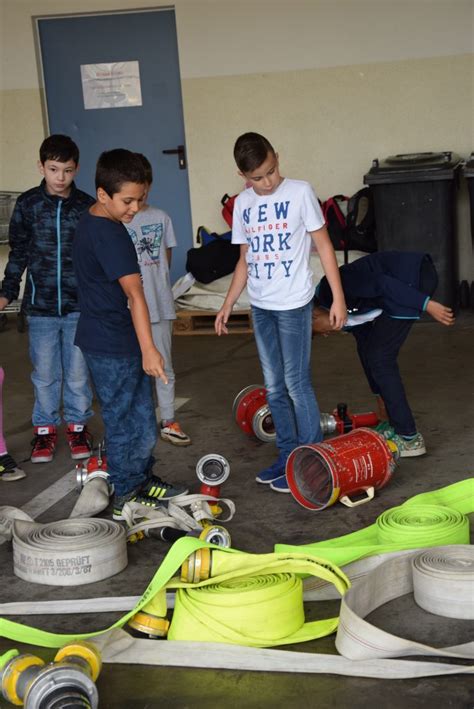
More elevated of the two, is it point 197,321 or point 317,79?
point 317,79

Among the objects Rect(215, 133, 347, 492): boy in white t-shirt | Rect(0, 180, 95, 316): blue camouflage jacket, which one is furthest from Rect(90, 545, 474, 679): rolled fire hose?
Rect(0, 180, 95, 316): blue camouflage jacket

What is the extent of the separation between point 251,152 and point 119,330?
949mm

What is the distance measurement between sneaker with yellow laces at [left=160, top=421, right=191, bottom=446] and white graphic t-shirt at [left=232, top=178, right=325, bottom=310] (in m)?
1.13

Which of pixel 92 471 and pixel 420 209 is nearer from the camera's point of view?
pixel 92 471

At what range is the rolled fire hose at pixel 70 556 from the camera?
3.31m

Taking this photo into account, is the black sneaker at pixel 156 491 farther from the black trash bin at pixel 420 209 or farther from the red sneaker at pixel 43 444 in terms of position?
the black trash bin at pixel 420 209

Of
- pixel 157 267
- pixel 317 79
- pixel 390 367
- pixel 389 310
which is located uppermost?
pixel 317 79

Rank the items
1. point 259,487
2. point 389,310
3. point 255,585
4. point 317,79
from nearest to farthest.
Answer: point 255,585 → point 259,487 → point 389,310 → point 317,79

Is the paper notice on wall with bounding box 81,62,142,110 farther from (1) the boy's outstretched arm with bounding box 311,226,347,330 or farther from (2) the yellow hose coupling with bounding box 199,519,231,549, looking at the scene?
(2) the yellow hose coupling with bounding box 199,519,231,549

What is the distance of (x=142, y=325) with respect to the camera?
12.1ft

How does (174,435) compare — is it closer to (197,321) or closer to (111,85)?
(197,321)

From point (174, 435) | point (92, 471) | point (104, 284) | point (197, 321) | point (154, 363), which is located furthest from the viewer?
point (197, 321)

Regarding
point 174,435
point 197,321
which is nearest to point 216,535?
point 174,435

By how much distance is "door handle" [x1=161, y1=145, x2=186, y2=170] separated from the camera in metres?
9.48
